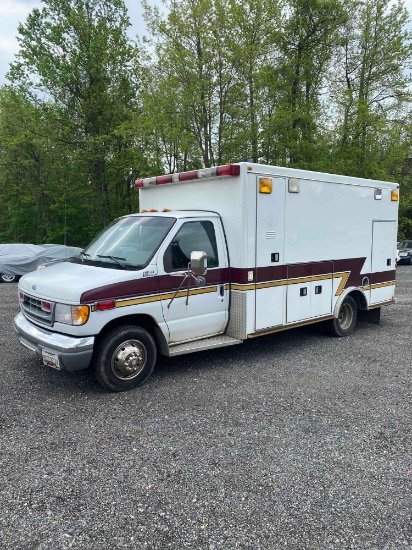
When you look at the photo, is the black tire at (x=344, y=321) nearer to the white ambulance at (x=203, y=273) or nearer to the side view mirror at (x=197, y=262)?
the white ambulance at (x=203, y=273)

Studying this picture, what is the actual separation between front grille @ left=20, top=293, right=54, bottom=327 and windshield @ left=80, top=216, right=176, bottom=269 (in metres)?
0.88

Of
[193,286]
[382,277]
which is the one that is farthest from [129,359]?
[382,277]

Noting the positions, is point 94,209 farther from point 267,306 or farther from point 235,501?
point 235,501

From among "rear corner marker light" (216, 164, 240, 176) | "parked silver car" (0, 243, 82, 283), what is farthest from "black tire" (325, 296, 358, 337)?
"parked silver car" (0, 243, 82, 283)

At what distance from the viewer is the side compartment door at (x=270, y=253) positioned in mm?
6156

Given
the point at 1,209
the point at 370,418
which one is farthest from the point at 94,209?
the point at 370,418

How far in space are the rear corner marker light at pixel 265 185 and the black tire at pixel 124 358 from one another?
2.54m

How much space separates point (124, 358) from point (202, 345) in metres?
1.14

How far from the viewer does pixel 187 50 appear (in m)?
18.4

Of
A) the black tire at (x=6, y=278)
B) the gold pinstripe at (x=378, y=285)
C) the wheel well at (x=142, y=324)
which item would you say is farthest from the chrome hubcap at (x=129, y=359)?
the black tire at (x=6, y=278)

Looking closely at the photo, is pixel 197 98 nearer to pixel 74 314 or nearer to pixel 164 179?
pixel 164 179

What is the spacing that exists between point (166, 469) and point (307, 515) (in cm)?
116

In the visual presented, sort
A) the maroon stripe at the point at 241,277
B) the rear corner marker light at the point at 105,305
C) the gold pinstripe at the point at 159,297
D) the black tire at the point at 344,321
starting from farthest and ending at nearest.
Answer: the black tire at the point at 344,321 → the gold pinstripe at the point at 159,297 → the maroon stripe at the point at 241,277 → the rear corner marker light at the point at 105,305

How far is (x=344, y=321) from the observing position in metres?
8.05
